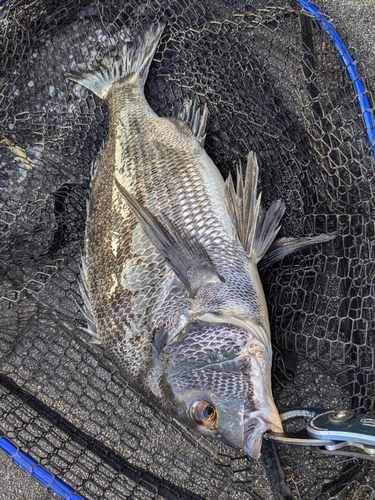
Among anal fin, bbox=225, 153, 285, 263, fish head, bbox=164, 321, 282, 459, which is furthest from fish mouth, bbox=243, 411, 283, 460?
anal fin, bbox=225, 153, 285, 263

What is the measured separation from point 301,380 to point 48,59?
2452 millimetres

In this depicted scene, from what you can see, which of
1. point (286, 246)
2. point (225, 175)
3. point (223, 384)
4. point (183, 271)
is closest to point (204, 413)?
point (223, 384)

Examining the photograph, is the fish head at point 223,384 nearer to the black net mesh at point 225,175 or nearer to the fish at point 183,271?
the fish at point 183,271

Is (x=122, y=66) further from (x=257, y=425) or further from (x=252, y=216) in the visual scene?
(x=257, y=425)

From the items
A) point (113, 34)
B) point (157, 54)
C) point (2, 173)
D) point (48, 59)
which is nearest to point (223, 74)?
point (157, 54)

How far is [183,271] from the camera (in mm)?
1846

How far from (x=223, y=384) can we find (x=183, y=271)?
1.59ft

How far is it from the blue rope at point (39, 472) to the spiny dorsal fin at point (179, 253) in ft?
3.48

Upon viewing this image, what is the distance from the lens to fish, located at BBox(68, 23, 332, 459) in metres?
1.66

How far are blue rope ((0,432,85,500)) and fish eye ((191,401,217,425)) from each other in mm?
758

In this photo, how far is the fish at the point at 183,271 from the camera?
1.66 m

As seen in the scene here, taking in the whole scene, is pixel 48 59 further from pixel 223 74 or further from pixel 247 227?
pixel 247 227

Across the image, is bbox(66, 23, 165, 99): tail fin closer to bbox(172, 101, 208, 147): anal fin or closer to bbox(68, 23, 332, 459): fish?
bbox(68, 23, 332, 459): fish

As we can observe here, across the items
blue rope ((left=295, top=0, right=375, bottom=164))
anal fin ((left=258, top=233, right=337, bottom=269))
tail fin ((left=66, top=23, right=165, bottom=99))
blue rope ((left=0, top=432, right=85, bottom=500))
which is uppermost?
tail fin ((left=66, top=23, right=165, bottom=99))
